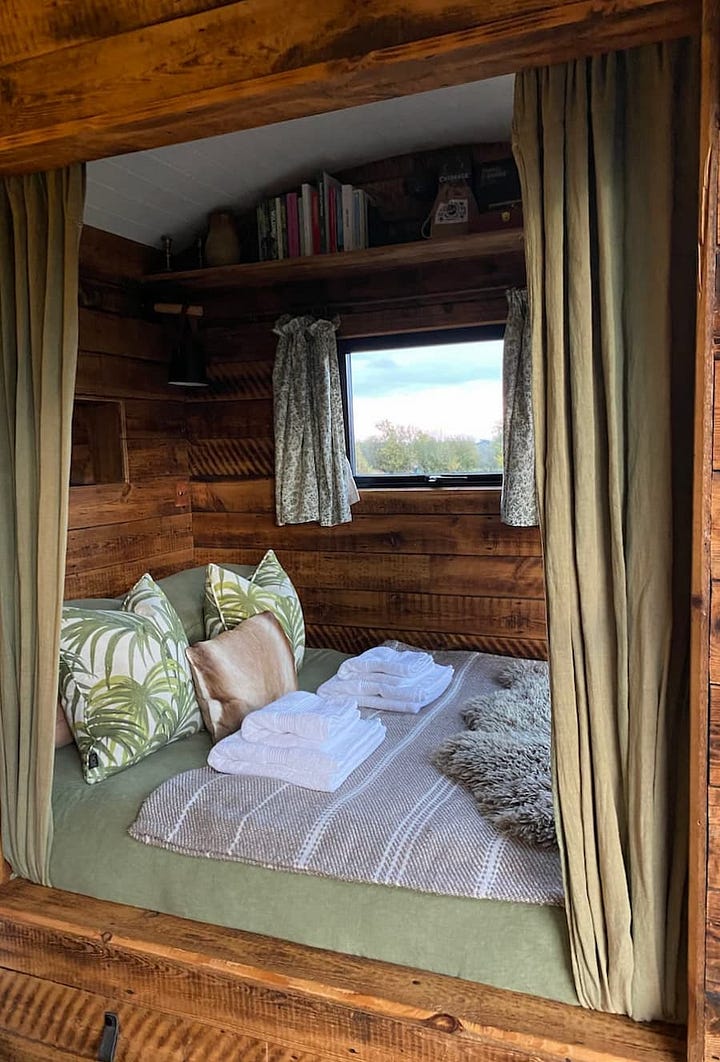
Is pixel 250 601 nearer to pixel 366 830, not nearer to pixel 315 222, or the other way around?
pixel 366 830

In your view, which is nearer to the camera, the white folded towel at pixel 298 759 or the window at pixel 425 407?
the white folded towel at pixel 298 759

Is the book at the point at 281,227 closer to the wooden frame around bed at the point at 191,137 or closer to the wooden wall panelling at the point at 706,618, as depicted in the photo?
the wooden frame around bed at the point at 191,137

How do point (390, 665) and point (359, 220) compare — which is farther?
point (359, 220)

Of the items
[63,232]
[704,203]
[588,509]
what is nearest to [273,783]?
[588,509]

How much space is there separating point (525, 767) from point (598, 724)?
545mm

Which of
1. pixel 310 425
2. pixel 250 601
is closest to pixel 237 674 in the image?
pixel 250 601

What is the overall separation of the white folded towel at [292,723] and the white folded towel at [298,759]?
0.02 m

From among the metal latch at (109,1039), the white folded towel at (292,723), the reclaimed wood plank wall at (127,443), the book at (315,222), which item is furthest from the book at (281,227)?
the metal latch at (109,1039)

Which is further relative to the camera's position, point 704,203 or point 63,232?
point 63,232

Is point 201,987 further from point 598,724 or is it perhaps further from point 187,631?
point 187,631

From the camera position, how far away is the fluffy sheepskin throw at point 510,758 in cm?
156

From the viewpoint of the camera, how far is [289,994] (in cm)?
147

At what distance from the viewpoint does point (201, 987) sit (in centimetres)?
155

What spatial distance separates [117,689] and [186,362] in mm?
1550
